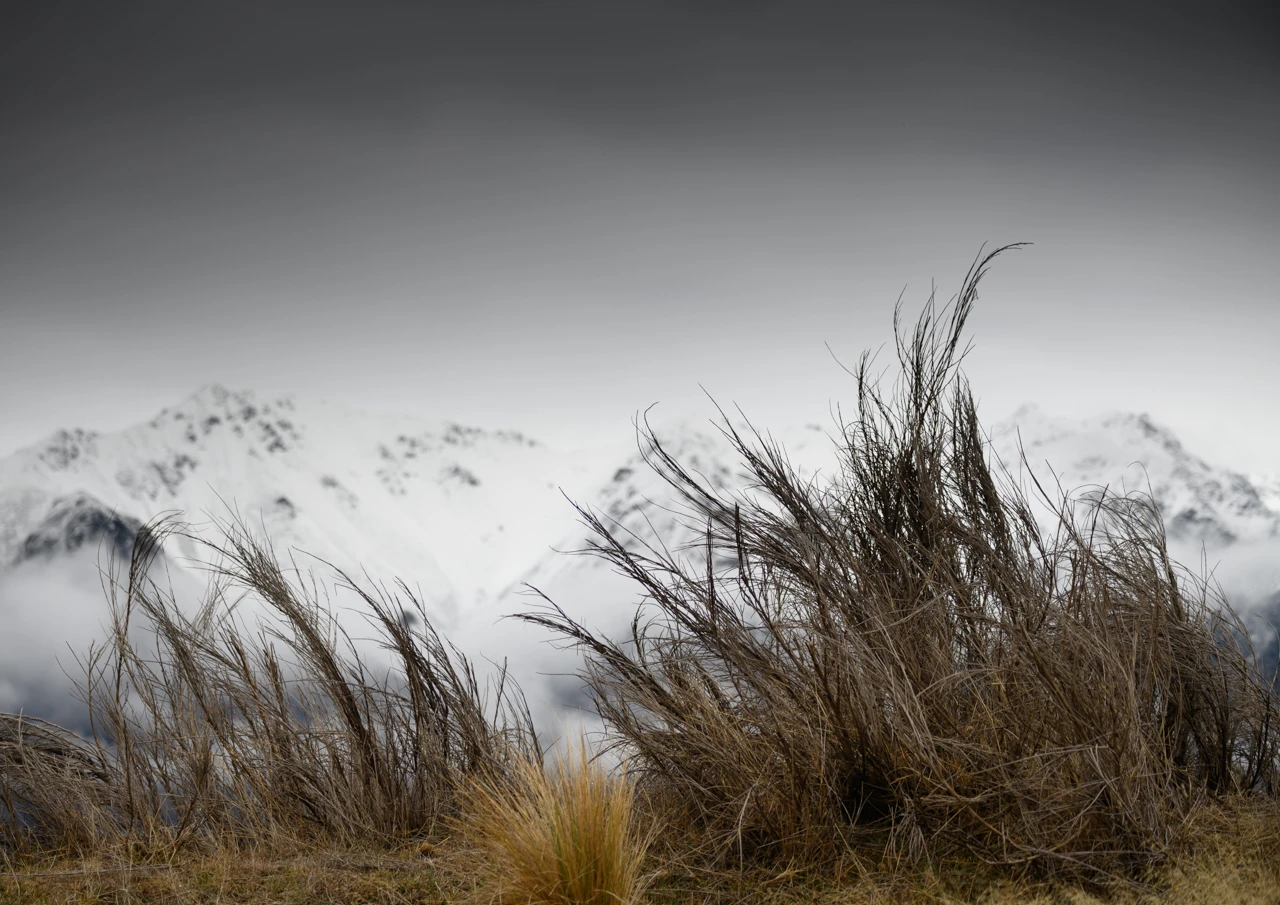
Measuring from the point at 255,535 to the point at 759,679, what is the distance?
2.46 m

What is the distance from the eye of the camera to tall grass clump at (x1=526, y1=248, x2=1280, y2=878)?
2232mm

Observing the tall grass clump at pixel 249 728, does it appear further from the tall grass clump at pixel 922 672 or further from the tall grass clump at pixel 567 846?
the tall grass clump at pixel 567 846

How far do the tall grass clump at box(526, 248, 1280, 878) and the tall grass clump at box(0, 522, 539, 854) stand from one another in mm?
829

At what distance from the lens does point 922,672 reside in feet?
8.87

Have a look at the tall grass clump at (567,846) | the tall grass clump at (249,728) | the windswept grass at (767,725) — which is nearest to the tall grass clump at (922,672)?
the windswept grass at (767,725)

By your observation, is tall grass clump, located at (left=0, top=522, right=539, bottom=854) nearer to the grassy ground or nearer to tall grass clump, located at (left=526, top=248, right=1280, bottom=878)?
the grassy ground

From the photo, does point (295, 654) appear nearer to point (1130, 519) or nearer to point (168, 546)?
point (168, 546)

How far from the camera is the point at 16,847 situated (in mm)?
3312

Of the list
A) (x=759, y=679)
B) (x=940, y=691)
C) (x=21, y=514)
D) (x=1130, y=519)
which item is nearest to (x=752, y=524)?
(x=759, y=679)

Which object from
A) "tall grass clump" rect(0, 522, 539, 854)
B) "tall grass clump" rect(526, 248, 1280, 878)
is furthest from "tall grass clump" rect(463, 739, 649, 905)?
"tall grass clump" rect(0, 522, 539, 854)

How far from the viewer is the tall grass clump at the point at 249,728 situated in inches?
130

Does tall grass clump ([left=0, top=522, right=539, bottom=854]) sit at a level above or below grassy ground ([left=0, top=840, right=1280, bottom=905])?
above

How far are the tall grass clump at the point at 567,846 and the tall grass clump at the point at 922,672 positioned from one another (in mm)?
379

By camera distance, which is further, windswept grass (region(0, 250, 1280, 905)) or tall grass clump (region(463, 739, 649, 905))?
windswept grass (region(0, 250, 1280, 905))
